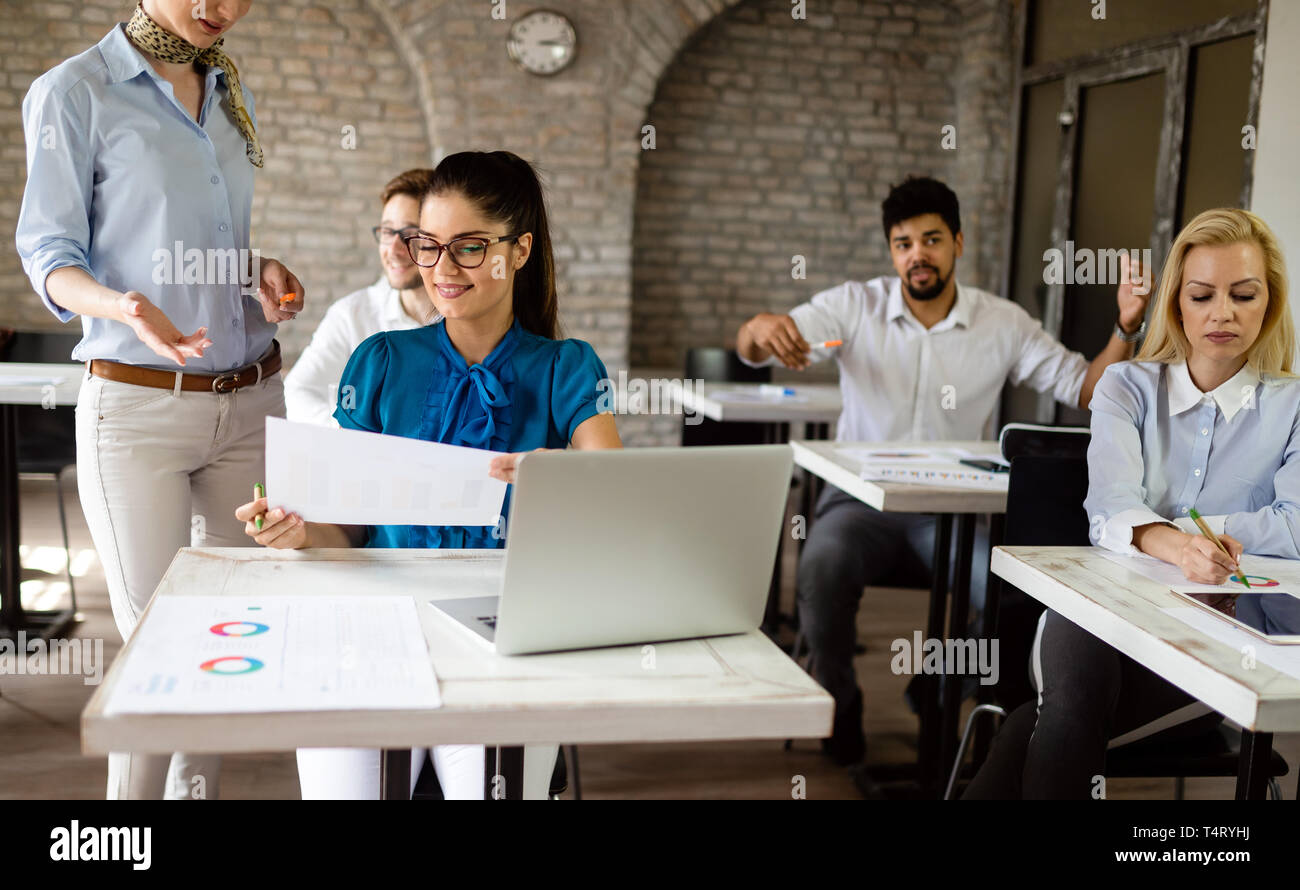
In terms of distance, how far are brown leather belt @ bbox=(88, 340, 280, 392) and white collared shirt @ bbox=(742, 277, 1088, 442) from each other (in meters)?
1.69

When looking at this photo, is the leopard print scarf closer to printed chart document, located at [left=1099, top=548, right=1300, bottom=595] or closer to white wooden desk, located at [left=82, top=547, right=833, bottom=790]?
white wooden desk, located at [left=82, top=547, right=833, bottom=790]

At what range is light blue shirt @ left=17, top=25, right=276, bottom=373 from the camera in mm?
1852

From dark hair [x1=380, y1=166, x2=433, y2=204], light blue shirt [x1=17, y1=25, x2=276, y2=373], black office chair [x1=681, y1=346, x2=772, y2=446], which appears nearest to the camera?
light blue shirt [x1=17, y1=25, x2=276, y2=373]

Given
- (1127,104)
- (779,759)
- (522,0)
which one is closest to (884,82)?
(1127,104)

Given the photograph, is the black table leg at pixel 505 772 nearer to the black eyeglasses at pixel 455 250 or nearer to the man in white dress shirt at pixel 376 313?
the black eyeglasses at pixel 455 250

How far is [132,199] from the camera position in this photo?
6.35ft

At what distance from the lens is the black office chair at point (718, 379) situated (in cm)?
439

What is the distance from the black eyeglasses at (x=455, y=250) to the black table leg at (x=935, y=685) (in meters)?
1.25

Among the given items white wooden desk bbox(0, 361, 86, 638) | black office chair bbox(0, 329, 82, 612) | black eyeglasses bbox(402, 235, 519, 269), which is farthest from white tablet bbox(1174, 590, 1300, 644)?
black office chair bbox(0, 329, 82, 612)

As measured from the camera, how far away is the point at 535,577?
3.71 feet

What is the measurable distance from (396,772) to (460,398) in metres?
0.76

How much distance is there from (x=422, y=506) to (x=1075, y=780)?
3.77ft

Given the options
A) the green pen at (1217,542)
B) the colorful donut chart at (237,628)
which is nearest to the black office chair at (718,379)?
the green pen at (1217,542)
